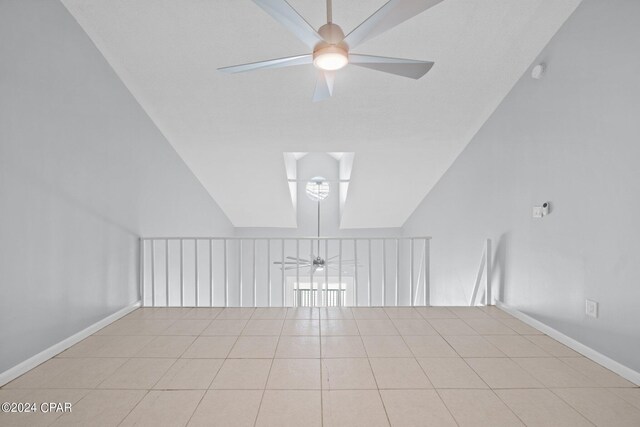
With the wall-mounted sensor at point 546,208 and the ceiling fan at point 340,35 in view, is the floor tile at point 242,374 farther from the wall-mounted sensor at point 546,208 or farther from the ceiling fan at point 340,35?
the wall-mounted sensor at point 546,208

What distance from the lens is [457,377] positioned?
2342mm

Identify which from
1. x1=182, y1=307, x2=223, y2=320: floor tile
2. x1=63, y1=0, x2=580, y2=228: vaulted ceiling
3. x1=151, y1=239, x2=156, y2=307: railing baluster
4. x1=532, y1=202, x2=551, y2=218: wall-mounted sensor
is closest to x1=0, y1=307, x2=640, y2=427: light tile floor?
x1=182, y1=307, x2=223, y2=320: floor tile

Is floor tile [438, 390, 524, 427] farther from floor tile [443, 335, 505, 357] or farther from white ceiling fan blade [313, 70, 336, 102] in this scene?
white ceiling fan blade [313, 70, 336, 102]

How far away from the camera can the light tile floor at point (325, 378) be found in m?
1.93

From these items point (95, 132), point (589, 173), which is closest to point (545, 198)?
point (589, 173)

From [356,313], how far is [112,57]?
329 cm

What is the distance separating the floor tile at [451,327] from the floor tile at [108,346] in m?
2.40

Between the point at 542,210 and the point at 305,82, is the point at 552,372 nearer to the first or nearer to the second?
the point at 542,210

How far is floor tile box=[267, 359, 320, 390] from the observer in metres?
2.24

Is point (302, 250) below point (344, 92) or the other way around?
below

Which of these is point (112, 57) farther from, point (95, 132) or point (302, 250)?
point (302, 250)

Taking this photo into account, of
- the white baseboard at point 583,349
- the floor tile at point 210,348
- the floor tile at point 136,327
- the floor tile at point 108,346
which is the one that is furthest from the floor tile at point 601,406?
the floor tile at point 136,327

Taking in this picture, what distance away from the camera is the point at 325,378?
2.33m

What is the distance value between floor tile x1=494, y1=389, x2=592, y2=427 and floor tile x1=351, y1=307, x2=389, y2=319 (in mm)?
1526
